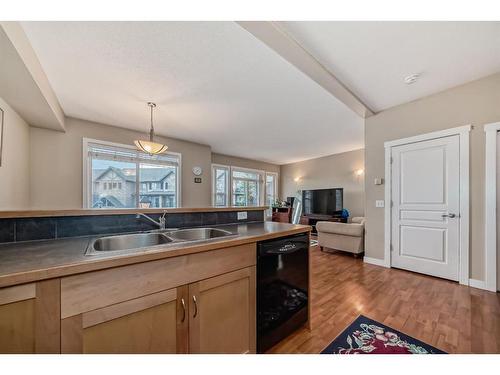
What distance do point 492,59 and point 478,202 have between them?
60.3 inches

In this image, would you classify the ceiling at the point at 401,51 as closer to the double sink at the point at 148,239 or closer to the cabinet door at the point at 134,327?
the double sink at the point at 148,239

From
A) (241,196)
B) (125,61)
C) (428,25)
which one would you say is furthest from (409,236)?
(241,196)

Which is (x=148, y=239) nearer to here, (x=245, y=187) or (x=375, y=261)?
(x=375, y=261)

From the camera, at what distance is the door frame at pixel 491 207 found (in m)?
2.26

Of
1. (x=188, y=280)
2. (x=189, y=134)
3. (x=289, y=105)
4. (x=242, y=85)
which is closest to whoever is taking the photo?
(x=188, y=280)

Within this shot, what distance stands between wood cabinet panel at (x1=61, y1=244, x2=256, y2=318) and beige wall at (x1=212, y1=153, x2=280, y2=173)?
5521 mm

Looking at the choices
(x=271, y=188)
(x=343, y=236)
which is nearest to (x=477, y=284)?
(x=343, y=236)

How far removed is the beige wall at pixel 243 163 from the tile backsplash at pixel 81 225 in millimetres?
4831

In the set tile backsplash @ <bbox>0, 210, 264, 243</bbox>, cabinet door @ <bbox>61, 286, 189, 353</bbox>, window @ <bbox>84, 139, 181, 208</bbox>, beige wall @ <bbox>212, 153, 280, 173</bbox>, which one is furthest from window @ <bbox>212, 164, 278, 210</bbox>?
cabinet door @ <bbox>61, 286, 189, 353</bbox>

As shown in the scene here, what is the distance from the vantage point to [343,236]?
3682mm

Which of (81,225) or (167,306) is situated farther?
(81,225)

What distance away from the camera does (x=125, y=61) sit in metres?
2.06

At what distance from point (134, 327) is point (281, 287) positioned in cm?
90

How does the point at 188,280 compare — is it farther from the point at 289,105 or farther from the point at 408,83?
the point at 408,83
